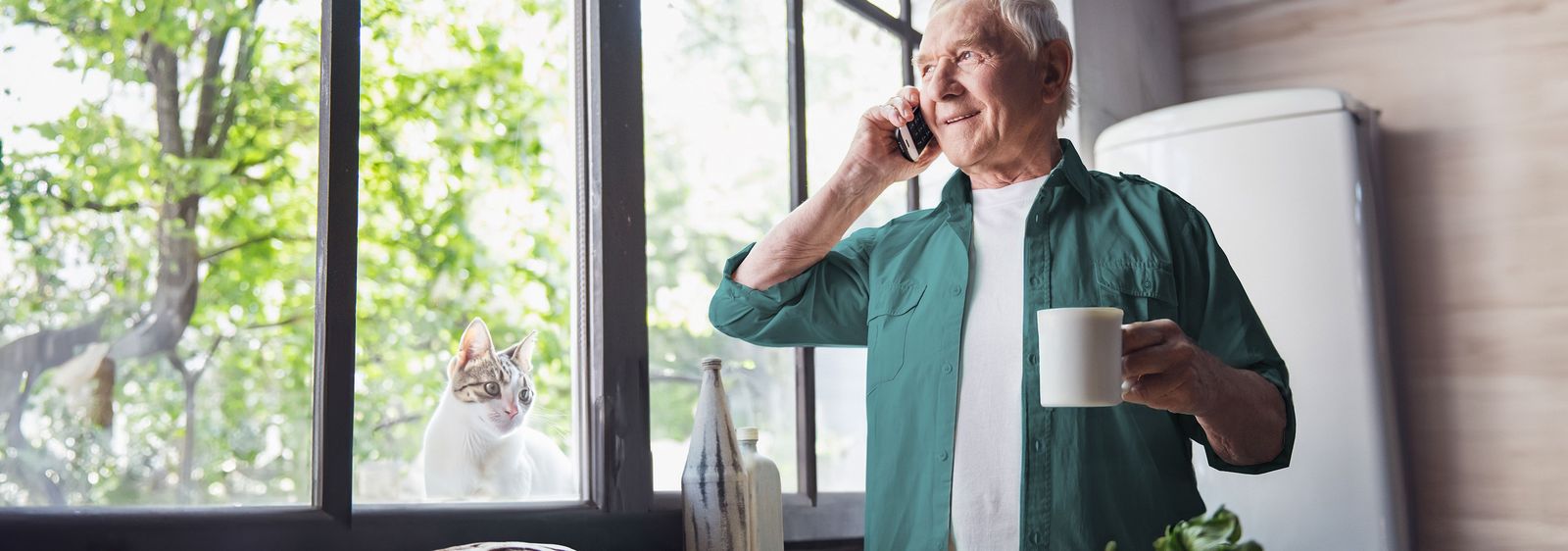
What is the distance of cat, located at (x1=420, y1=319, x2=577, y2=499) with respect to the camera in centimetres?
162

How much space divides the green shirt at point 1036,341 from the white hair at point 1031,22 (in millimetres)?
144

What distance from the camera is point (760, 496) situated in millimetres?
1657

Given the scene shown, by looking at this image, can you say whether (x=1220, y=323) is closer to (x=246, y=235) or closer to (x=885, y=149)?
(x=885, y=149)

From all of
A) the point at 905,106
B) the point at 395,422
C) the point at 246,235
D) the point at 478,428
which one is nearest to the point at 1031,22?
the point at 905,106

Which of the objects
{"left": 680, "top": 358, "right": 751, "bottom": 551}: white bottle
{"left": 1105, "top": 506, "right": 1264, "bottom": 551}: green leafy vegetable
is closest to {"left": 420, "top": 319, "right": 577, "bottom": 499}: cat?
{"left": 680, "top": 358, "right": 751, "bottom": 551}: white bottle

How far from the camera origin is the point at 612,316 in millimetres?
1768

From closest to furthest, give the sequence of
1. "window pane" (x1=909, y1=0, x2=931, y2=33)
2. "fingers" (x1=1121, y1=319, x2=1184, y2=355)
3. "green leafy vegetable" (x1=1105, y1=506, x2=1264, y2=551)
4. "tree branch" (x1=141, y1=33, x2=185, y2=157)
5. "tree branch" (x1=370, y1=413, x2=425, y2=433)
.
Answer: "green leafy vegetable" (x1=1105, y1=506, x2=1264, y2=551) < "fingers" (x1=1121, y1=319, x2=1184, y2=355) < "tree branch" (x1=141, y1=33, x2=185, y2=157) < "tree branch" (x1=370, y1=413, x2=425, y2=433) < "window pane" (x1=909, y1=0, x2=931, y2=33)

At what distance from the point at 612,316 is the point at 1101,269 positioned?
69 centimetres

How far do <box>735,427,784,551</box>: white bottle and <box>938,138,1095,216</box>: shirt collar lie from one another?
1.38 feet

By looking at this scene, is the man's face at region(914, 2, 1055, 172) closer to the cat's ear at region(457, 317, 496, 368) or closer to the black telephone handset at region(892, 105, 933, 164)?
the black telephone handset at region(892, 105, 933, 164)

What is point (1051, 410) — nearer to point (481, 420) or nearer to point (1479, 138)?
point (481, 420)

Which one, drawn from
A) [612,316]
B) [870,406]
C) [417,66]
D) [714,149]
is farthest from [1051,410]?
[417,66]

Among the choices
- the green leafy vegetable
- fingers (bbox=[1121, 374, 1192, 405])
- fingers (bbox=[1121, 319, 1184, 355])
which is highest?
fingers (bbox=[1121, 319, 1184, 355])

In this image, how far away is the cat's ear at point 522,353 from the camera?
1.70 meters
